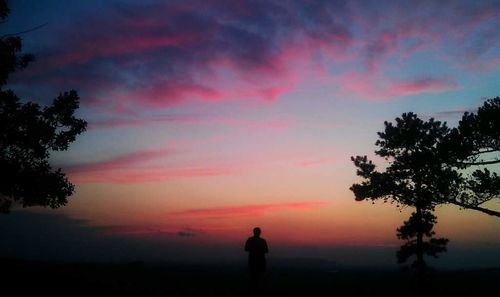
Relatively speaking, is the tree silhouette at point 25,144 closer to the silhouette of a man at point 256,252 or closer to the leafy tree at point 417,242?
the silhouette of a man at point 256,252

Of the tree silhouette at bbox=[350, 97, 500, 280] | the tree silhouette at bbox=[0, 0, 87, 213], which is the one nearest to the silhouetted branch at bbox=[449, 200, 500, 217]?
the tree silhouette at bbox=[350, 97, 500, 280]

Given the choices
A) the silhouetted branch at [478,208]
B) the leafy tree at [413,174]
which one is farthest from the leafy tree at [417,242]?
the silhouetted branch at [478,208]

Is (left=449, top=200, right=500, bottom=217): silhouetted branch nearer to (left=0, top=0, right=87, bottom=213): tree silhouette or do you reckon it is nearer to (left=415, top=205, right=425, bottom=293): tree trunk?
(left=415, top=205, right=425, bottom=293): tree trunk

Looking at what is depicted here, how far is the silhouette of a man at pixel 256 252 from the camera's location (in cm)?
1571

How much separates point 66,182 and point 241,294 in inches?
411

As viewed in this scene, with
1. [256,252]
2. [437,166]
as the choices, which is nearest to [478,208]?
[437,166]

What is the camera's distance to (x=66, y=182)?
830 inches

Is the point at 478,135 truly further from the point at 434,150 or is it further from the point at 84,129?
the point at 84,129

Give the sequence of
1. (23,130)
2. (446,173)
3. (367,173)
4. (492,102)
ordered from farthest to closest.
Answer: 1. (367,173)
2. (23,130)
3. (446,173)
4. (492,102)

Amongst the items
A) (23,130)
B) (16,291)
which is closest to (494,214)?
(16,291)

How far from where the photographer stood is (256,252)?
51.6 feet

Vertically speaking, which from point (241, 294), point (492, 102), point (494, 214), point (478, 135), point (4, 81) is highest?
point (4, 81)

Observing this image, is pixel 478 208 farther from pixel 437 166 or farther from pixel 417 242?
pixel 417 242

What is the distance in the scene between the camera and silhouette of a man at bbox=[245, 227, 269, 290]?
1571 cm
